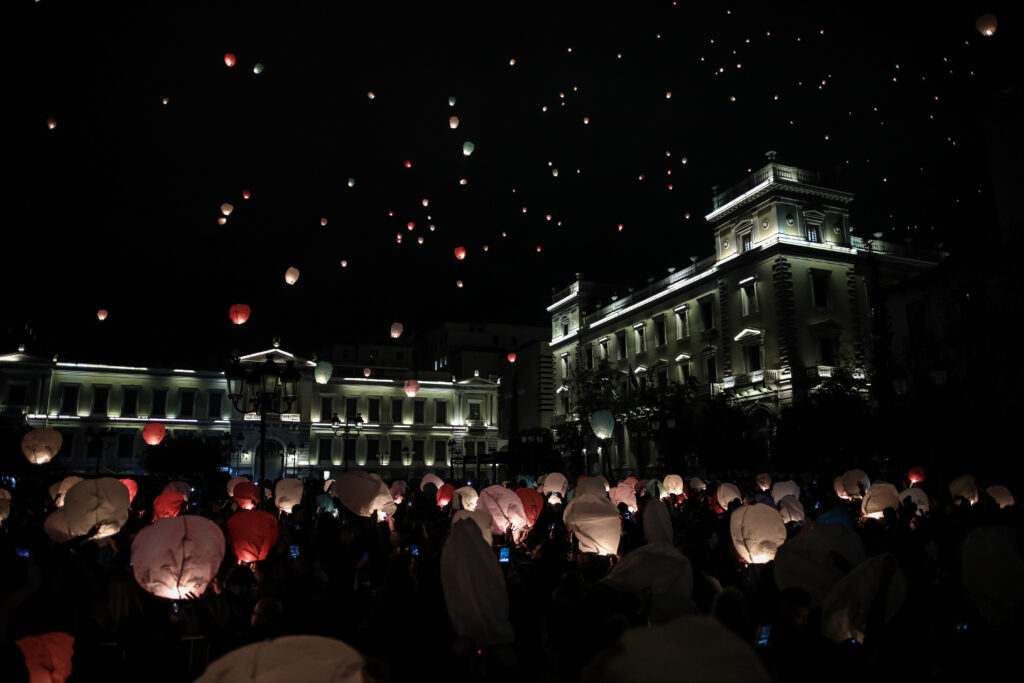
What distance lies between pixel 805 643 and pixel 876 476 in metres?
27.1

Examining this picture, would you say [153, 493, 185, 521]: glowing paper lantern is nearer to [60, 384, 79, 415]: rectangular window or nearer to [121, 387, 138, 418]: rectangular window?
[121, 387, 138, 418]: rectangular window

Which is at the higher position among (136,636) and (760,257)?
(760,257)

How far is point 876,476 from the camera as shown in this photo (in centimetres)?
2875

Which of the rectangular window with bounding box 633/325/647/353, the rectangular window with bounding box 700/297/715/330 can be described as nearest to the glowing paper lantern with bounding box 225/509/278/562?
the rectangular window with bounding box 700/297/715/330

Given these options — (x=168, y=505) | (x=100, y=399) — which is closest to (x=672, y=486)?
(x=168, y=505)

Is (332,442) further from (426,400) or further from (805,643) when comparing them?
(805,643)

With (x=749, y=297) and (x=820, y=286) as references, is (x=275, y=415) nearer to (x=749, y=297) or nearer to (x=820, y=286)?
(x=749, y=297)

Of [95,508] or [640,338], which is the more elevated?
[640,338]

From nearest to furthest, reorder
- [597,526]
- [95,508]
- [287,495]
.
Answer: [597,526]
[95,508]
[287,495]

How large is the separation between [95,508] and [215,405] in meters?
56.8

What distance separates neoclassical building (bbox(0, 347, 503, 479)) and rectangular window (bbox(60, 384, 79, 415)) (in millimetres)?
72

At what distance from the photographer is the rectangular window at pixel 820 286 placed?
39.2m

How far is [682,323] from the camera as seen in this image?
154ft

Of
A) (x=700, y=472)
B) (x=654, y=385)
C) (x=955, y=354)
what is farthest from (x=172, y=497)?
(x=654, y=385)
